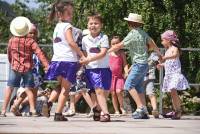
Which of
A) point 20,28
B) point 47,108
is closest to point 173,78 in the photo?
point 47,108


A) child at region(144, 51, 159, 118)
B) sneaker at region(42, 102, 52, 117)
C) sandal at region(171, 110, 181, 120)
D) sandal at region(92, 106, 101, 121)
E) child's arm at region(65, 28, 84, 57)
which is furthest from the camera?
child at region(144, 51, 159, 118)

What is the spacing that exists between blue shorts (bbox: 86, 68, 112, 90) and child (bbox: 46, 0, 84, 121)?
256 mm

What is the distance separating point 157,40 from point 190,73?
3.71 m

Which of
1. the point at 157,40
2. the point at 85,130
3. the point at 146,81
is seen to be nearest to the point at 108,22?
the point at 157,40

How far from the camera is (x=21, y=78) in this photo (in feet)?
35.9

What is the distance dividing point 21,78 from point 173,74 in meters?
2.50

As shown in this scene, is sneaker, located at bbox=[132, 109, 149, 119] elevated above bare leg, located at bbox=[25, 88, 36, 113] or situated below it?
below

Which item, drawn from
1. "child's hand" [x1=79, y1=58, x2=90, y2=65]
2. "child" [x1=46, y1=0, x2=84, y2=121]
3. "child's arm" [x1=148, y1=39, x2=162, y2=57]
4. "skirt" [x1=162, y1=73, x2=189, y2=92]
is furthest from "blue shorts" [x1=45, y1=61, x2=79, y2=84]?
"skirt" [x1=162, y1=73, x2=189, y2=92]

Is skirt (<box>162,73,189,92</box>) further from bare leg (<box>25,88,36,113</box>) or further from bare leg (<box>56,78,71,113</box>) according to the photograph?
bare leg (<box>56,78,71,113</box>)

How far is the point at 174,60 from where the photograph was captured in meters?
11.1

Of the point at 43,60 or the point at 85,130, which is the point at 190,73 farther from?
the point at 85,130

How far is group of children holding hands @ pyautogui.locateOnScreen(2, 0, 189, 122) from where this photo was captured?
916 centimetres

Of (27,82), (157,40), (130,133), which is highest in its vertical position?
(157,40)

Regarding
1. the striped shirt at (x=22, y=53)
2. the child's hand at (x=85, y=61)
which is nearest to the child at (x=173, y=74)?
the child's hand at (x=85, y=61)
